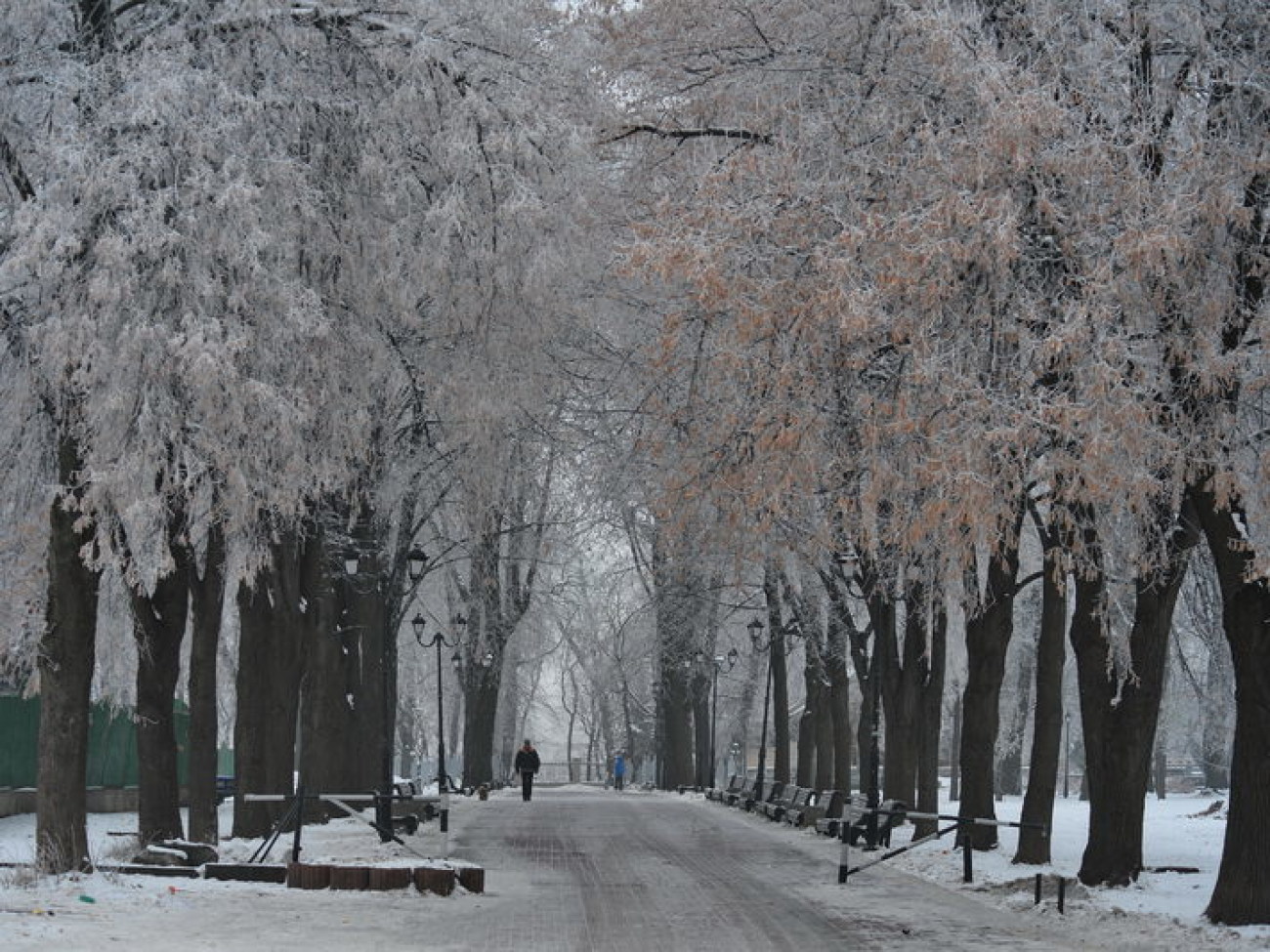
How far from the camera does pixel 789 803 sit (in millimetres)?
35156

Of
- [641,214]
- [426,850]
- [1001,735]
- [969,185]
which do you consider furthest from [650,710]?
[969,185]

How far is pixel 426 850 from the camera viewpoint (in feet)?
84.6

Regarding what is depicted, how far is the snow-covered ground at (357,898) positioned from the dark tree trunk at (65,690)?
1.55 feet

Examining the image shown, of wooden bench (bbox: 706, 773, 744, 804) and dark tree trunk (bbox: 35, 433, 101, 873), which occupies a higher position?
dark tree trunk (bbox: 35, 433, 101, 873)

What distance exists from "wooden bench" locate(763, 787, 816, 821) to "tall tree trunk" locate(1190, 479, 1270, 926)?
18488mm

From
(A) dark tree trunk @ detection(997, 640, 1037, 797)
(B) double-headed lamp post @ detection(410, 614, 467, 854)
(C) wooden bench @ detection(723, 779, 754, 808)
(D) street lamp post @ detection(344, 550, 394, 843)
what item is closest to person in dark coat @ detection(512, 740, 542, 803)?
(B) double-headed lamp post @ detection(410, 614, 467, 854)

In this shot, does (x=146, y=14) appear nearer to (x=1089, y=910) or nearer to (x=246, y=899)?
(x=246, y=899)

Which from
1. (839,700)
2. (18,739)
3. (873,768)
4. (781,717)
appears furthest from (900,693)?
(18,739)

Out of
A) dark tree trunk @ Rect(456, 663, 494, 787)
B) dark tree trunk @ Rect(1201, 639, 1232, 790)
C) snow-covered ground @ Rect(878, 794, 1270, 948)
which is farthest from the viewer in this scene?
dark tree trunk @ Rect(456, 663, 494, 787)

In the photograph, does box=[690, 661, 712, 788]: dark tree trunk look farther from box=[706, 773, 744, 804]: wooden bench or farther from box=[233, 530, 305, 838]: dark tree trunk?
box=[233, 530, 305, 838]: dark tree trunk

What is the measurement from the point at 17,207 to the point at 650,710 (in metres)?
71.1

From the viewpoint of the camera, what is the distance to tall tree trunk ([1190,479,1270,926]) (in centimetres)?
1505

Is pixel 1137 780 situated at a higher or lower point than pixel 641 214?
lower

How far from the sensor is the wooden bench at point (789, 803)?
34.2 meters
